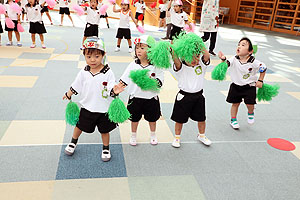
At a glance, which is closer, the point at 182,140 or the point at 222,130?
the point at 182,140

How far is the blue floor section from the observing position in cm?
252

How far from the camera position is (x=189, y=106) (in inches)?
115

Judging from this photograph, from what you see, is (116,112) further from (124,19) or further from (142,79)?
(124,19)

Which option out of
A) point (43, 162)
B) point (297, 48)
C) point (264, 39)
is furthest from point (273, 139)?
point (264, 39)

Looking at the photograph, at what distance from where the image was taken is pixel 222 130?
3637 mm

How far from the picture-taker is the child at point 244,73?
3.28 metres

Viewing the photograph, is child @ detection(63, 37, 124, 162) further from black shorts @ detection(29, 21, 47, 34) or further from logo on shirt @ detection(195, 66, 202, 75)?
black shorts @ detection(29, 21, 47, 34)

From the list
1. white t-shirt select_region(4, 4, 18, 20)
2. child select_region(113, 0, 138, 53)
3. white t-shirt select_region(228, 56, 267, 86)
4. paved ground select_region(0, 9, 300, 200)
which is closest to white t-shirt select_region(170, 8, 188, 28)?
child select_region(113, 0, 138, 53)

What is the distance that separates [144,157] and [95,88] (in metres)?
0.97

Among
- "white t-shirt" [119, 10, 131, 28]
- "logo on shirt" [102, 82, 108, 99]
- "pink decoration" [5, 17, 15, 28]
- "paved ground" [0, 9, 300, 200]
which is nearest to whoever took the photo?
"paved ground" [0, 9, 300, 200]

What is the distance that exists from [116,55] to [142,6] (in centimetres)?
562

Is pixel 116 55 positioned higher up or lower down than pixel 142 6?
lower down

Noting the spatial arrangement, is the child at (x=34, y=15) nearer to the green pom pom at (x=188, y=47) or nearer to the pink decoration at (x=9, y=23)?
the pink decoration at (x=9, y=23)

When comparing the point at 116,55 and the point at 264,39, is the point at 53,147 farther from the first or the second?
the point at 264,39
